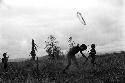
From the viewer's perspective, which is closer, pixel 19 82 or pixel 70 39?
pixel 19 82

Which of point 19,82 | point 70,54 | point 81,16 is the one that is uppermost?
point 81,16

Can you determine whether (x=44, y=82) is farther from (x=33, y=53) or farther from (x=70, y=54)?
(x=33, y=53)

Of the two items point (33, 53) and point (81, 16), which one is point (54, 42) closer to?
point (33, 53)

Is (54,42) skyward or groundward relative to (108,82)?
skyward

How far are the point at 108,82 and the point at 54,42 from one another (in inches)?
2153

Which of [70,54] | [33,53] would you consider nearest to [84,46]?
[70,54]

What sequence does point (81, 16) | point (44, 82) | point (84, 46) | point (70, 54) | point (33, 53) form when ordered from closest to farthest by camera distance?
point (44, 82) < point (84, 46) < point (70, 54) < point (81, 16) < point (33, 53)

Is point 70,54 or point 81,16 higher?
point 81,16

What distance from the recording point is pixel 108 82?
959 cm

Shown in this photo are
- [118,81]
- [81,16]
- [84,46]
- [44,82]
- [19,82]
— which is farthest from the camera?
[81,16]

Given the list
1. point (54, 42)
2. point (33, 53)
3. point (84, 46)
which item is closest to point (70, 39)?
point (54, 42)

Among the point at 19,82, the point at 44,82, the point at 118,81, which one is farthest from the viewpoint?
the point at 19,82

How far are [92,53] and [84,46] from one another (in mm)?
4388

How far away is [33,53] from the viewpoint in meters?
31.5
